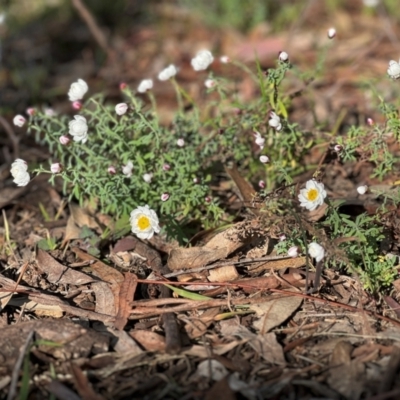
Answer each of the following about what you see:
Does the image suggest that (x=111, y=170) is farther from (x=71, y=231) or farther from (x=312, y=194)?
(x=312, y=194)

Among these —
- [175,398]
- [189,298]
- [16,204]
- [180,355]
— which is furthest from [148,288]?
[16,204]

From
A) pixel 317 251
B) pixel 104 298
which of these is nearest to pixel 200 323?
pixel 104 298

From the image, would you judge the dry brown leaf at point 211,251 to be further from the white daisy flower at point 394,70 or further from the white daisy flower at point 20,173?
the white daisy flower at point 394,70

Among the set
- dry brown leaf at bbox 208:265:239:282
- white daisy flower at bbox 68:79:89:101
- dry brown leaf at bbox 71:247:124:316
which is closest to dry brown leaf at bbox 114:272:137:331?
dry brown leaf at bbox 71:247:124:316

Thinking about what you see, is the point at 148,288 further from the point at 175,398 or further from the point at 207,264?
the point at 175,398

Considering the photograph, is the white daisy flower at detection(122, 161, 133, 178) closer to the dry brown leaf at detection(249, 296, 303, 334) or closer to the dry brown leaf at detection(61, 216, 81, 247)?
the dry brown leaf at detection(61, 216, 81, 247)

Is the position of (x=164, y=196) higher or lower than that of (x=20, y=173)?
lower

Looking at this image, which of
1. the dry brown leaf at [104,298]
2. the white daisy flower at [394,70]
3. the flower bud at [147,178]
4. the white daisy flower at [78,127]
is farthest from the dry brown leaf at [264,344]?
the white daisy flower at [394,70]
